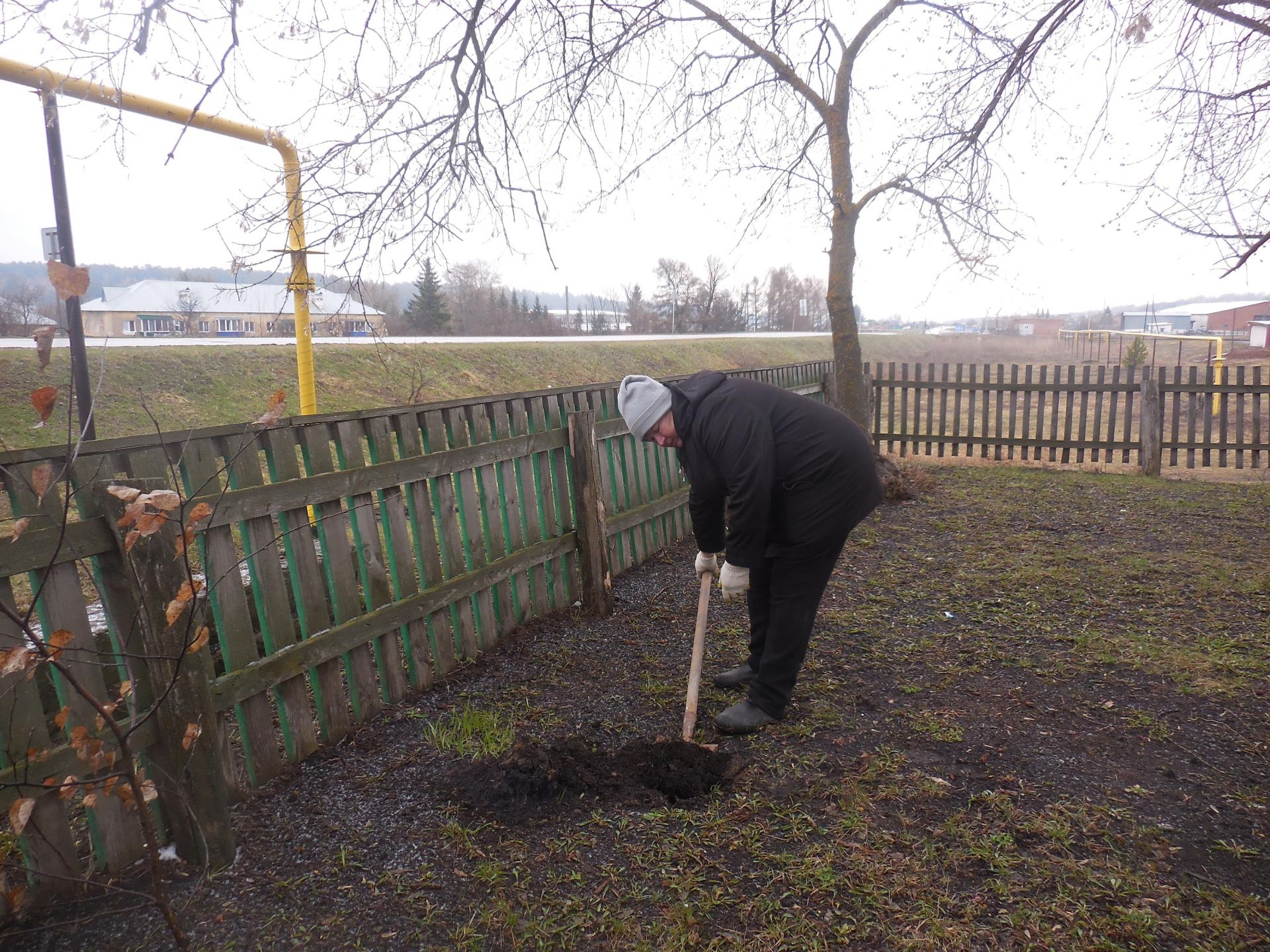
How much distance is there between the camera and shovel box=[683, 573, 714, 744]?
10.9 feet

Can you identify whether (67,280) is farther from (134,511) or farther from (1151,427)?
(1151,427)

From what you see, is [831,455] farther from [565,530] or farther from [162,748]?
[162,748]

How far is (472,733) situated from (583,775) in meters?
0.59

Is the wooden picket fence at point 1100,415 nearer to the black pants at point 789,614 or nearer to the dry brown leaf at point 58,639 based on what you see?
the black pants at point 789,614

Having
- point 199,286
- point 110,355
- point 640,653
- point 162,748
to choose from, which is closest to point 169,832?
point 162,748

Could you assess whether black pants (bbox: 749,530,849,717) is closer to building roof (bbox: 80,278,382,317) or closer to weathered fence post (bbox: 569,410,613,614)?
weathered fence post (bbox: 569,410,613,614)

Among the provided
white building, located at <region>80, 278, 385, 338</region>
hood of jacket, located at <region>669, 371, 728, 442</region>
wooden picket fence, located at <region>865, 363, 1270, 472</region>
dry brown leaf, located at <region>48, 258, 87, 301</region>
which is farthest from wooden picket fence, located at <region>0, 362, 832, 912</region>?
wooden picket fence, located at <region>865, 363, 1270, 472</region>

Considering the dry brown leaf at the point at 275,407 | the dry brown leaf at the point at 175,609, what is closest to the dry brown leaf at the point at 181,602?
the dry brown leaf at the point at 175,609

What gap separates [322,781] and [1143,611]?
15.6ft

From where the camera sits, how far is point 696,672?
3.49 m

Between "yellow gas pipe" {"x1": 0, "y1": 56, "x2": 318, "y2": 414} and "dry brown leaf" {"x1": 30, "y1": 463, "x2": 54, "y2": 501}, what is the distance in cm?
184

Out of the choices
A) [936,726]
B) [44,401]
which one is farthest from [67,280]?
[936,726]

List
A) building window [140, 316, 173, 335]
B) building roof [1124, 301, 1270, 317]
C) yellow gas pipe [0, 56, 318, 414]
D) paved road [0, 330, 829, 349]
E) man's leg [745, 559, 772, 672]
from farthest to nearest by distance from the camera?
1. building roof [1124, 301, 1270, 317]
2. building window [140, 316, 173, 335]
3. paved road [0, 330, 829, 349]
4. man's leg [745, 559, 772, 672]
5. yellow gas pipe [0, 56, 318, 414]

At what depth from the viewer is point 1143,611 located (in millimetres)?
4773
